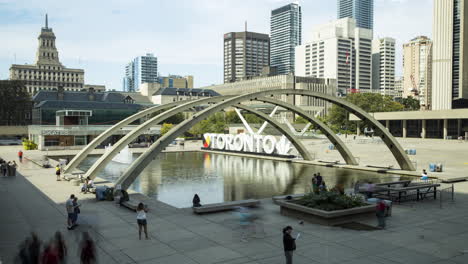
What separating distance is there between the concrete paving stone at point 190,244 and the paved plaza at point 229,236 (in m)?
0.04

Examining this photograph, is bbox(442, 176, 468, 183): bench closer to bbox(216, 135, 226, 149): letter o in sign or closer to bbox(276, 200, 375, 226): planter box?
bbox(276, 200, 375, 226): planter box

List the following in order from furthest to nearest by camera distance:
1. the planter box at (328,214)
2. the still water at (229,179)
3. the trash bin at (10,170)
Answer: the trash bin at (10,170), the still water at (229,179), the planter box at (328,214)

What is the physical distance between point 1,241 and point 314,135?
93.1 metres

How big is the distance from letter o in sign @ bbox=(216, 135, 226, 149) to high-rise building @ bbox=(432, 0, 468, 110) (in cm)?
8610

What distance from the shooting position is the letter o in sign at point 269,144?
176ft

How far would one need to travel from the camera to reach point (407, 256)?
13094 mm

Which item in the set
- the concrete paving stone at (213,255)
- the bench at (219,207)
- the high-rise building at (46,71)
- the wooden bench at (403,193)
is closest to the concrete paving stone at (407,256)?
the concrete paving stone at (213,255)

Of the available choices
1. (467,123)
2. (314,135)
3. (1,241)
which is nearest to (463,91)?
(467,123)

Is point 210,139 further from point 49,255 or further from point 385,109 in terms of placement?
point 385,109

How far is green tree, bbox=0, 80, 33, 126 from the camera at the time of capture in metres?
106

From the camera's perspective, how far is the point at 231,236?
15594 millimetres

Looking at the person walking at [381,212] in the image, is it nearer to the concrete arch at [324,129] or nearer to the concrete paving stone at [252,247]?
the concrete paving stone at [252,247]

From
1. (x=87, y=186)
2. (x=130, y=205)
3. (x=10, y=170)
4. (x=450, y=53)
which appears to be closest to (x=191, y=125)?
(x=87, y=186)

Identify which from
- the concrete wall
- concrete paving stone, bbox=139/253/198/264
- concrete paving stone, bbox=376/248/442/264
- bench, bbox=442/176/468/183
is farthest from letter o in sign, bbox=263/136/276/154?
the concrete wall
